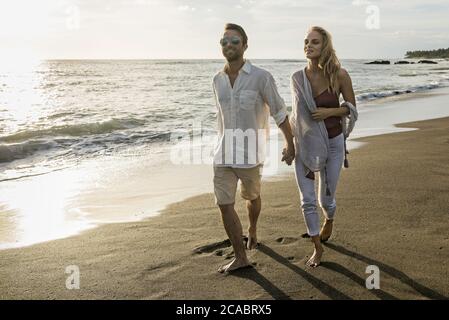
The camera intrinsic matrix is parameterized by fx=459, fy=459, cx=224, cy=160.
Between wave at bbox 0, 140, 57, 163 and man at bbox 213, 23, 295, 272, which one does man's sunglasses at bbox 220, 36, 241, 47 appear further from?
wave at bbox 0, 140, 57, 163

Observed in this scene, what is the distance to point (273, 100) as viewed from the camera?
159 inches

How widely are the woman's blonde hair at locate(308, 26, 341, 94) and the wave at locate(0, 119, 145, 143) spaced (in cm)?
1135

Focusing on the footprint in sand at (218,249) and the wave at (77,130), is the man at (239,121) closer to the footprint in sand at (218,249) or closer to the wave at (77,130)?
the footprint in sand at (218,249)

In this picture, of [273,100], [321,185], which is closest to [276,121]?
[273,100]

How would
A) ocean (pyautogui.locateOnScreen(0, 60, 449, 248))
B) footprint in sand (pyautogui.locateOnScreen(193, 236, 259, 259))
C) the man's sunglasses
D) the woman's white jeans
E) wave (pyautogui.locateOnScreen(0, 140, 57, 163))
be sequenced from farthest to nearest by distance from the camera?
wave (pyautogui.locateOnScreen(0, 140, 57, 163)) → ocean (pyautogui.locateOnScreen(0, 60, 449, 248)) → footprint in sand (pyautogui.locateOnScreen(193, 236, 259, 259)) → the woman's white jeans → the man's sunglasses

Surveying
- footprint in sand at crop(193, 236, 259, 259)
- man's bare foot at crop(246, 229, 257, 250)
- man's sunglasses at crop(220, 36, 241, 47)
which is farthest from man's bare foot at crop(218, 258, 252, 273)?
man's sunglasses at crop(220, 36, 241, 47)

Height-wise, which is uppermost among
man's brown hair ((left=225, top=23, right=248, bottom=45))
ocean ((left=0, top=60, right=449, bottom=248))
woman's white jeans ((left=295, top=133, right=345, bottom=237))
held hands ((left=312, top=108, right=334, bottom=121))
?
man's brown hair ((left=225, top=23, right=248, bottom=45))

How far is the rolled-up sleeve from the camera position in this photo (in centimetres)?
401

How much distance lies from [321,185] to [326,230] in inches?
19.0

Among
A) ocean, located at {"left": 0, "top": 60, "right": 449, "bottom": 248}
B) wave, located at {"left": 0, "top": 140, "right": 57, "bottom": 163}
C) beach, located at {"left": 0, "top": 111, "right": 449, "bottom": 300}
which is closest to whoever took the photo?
beach, located at {"left": 0, "top": 111, "right": 449, "bottom": 300}

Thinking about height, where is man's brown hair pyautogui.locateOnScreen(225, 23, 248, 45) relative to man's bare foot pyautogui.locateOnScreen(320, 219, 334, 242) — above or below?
above

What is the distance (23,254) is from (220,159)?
2.36m
